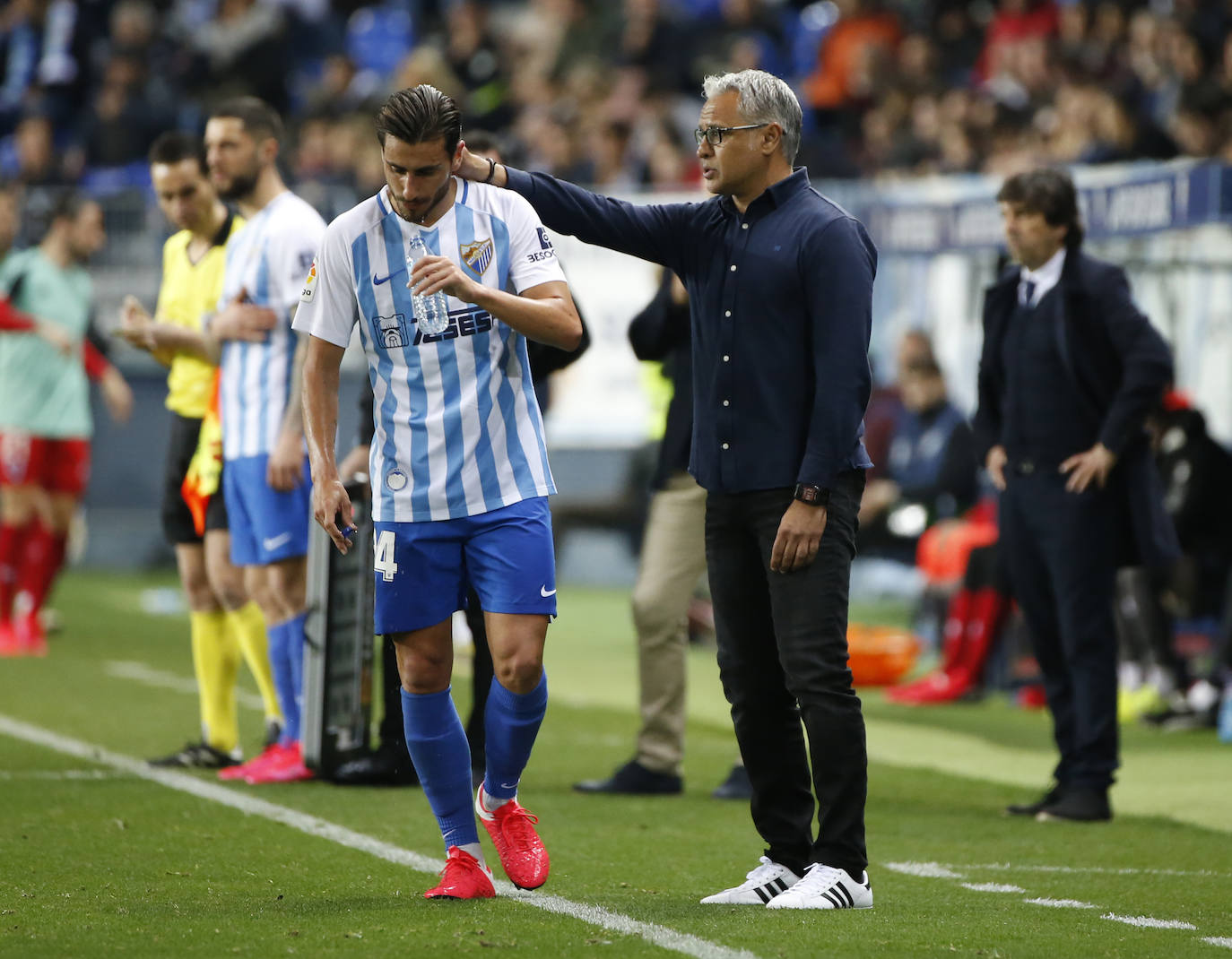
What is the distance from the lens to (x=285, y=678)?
760 centimetres

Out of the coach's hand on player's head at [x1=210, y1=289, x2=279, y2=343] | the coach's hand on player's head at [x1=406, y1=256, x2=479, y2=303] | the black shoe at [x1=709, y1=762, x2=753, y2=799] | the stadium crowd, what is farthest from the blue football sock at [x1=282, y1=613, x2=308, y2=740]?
the stadium crowd

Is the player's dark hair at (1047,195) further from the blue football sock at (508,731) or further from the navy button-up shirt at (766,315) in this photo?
the blue football sock at (508,731)

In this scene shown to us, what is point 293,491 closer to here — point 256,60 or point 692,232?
point 692,232

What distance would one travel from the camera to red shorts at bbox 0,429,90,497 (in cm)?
1236

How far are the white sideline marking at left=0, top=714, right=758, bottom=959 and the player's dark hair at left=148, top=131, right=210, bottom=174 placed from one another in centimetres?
248

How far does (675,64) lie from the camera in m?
19.5

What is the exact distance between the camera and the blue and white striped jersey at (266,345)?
7355mm

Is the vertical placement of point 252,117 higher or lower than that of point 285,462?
higher

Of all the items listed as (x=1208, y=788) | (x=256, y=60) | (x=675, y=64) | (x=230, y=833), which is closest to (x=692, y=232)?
(x=230, y=833)

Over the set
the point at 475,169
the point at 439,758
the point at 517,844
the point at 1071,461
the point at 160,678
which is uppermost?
the point at 475,169

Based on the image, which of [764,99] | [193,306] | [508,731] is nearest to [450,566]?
[508,731]

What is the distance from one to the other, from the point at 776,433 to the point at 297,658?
3.10m

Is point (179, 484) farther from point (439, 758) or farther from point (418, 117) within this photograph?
point (418, 117)

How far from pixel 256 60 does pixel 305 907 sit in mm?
16723
